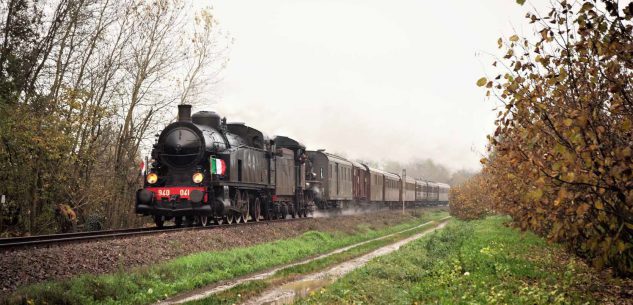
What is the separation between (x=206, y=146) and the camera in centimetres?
2039

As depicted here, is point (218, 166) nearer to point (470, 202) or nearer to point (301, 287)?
point (301, 287)

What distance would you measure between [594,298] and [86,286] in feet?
28.8

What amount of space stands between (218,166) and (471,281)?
1150cm

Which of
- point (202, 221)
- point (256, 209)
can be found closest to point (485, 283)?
point (202, 221)

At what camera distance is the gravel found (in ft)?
35.4

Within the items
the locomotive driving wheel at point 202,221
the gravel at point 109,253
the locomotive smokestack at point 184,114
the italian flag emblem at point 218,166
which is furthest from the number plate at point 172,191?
the locomotive smokestack at point 184,114

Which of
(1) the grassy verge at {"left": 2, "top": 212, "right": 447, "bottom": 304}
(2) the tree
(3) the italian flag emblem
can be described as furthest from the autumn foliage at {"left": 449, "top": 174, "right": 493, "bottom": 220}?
(2) the tree

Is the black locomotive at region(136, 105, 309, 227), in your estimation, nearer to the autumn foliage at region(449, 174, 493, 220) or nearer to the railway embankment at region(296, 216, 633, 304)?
the railway embankment at region(296, 216, 633, 304)

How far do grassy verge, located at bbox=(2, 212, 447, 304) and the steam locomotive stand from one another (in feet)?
9.69

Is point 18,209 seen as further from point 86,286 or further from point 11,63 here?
point 86,286

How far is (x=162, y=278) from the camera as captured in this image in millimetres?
12828

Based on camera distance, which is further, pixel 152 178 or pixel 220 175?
pixel 220 175

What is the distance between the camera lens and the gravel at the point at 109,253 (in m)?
10.8

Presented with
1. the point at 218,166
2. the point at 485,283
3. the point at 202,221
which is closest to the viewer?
the point at 485,283
